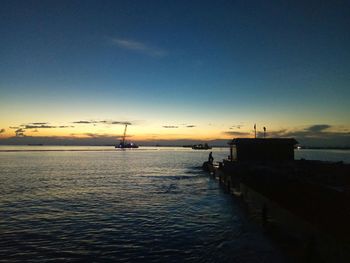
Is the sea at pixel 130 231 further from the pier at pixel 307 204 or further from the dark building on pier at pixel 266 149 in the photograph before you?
the dark building on pier at pixel 266 149

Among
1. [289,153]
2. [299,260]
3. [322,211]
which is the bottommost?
[299,260]

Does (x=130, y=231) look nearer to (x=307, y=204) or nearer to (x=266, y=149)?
(x=307, y=204)

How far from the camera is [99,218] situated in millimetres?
23672

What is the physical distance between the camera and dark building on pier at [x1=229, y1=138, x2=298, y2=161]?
50.4 metres

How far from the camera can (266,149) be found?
5053 centimetres

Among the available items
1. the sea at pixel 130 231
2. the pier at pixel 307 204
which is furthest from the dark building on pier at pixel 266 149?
the sea at pixel 130 231

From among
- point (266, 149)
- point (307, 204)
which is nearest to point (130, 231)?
point (307, 204)

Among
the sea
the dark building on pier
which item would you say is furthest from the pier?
the dark building on pier

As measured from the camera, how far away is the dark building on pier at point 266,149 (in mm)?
50406

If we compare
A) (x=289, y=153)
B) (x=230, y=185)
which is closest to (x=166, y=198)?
(x=230, y=185)

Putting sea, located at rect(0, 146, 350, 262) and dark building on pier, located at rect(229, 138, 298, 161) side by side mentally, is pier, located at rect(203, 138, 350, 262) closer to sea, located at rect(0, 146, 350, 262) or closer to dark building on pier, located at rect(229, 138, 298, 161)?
sea, located at rect(0, 146, 350, 262)

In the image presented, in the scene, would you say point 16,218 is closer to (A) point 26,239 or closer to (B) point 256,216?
(A) point 26,239

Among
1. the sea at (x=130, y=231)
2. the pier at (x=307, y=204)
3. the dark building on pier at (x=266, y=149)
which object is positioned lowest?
the sea at (x=130, y=231)

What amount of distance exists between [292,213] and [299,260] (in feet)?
7.93
